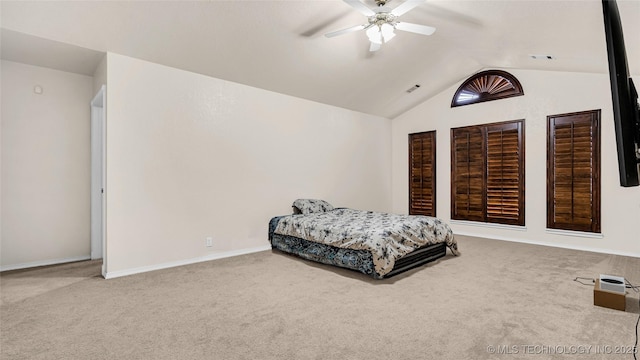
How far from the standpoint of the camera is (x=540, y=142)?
5.03m

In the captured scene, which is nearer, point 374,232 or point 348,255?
point 374,232

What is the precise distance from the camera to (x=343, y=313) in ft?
8.19

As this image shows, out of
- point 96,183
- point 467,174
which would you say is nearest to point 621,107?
point 467,174

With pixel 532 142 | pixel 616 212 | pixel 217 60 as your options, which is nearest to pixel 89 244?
pixel 217 60

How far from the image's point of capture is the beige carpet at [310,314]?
198cm

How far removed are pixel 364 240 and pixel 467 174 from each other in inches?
138

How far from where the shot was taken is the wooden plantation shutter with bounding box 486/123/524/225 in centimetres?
523

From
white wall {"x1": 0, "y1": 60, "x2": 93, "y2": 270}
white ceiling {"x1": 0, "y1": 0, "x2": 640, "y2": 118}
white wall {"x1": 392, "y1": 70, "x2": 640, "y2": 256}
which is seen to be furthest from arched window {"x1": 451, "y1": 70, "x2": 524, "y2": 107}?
white wall {"x1": 0, "y1": 60, "x2": 93, "y2": 270}

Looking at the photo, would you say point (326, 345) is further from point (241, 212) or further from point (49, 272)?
point (49, 272)

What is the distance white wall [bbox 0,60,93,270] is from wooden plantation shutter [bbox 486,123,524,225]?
21.1 feet

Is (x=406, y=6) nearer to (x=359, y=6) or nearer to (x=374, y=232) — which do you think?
(x=359, y=6)

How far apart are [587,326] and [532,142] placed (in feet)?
12.1

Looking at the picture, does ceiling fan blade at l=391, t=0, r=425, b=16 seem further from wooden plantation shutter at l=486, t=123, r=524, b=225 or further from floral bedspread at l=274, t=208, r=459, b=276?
wooden plantation shutter at l=486, t=123, r=524, b=225

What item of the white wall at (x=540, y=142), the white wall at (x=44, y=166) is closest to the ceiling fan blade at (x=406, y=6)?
the white wall at (x=540, y=142)
